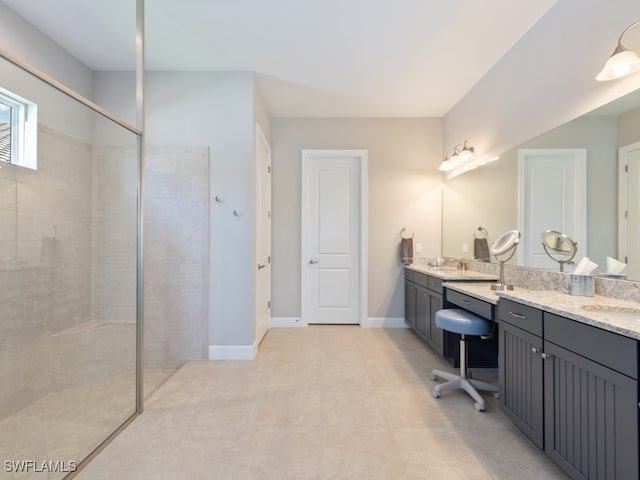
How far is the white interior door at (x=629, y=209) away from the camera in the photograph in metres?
1.62

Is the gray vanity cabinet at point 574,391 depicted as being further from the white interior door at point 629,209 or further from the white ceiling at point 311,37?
the white ceiling at point 311,37

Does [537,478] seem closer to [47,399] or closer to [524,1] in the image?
[47,399]

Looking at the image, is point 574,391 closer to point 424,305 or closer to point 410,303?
point 424,305

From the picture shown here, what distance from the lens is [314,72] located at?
3.00 metres

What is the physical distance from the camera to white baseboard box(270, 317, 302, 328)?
4.04 metres

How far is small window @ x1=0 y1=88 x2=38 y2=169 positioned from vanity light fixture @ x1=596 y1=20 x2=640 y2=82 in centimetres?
297

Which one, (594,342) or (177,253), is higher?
(177,253)

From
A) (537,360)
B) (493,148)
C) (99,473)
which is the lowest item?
(99,473)

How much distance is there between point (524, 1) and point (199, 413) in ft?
11.8

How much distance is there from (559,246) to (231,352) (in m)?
2.87

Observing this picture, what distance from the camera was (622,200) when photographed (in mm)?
1697

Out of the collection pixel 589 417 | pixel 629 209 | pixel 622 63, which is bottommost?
pixel 589 417

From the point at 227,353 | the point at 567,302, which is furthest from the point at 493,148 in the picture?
the point at 227,353

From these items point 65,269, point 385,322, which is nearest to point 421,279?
point 385,322
